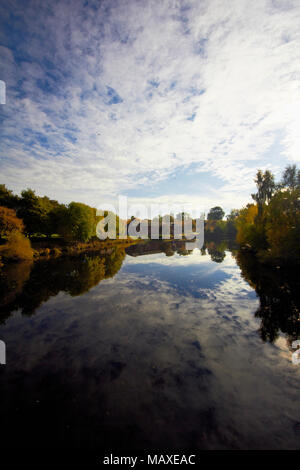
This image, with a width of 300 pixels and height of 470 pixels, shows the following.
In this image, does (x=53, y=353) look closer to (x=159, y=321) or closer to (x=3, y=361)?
(x=3, y=361)

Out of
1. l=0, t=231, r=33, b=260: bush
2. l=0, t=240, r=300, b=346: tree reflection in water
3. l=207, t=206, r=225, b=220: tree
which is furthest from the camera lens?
l=207, t=206, r=225, b=220: tree

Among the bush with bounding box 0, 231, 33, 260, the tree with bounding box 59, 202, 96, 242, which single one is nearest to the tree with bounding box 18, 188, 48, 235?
the tree with bounding box 59, 202, 96, 242

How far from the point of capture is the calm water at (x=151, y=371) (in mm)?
3986

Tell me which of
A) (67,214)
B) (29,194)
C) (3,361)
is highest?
(29,194)

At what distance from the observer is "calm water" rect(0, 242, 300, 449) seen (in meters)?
3.99

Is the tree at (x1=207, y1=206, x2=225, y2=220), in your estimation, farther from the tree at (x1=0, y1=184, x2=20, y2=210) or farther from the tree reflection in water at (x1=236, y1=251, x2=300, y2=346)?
the tree at (x1=0, y1=184, x2=20, y2=210)

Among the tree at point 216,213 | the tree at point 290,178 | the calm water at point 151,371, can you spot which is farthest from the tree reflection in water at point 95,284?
the tree at point 216,213

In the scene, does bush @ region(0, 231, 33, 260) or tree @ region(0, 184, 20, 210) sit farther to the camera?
tree @ region(0, 184, 20, 210)

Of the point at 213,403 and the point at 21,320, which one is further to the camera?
the point at 21,320

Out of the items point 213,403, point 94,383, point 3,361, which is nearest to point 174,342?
point 213,403

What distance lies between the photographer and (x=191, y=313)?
33.2ft

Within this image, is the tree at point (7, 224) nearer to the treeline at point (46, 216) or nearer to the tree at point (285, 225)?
the treeline at point (46, 216)

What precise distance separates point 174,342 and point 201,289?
7311 millimetres

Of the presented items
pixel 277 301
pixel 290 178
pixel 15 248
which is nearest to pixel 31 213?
pixel 15 248
